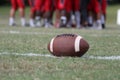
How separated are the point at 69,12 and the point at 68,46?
10647mm

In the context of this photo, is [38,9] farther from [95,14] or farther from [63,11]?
[95,14]

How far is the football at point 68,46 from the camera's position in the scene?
23.8 ft

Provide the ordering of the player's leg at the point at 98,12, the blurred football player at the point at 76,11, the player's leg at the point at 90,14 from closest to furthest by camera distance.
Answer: the player's leg at the point at 98,12
the blurred football player at the point at 76,11
the player's leg at the point at 90,14

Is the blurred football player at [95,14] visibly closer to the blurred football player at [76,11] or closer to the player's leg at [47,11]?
the blurred football player at [76,11]

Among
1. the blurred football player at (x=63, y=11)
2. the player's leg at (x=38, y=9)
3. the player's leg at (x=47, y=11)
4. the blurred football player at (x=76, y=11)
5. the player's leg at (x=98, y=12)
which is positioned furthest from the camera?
the player's leg at (x=38, y=9)

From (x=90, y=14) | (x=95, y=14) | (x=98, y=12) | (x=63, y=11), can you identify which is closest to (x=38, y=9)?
(x=63, y=11)

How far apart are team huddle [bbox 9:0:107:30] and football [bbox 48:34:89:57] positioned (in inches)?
396

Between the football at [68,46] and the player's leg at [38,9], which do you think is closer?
the football at [68,46]

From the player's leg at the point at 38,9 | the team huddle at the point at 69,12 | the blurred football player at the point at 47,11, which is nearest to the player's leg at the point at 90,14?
the team huddle at the point at 69,12

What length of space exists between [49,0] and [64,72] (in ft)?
40.7

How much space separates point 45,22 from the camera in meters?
18.8

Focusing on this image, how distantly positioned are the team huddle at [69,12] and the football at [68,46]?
33.0 ft

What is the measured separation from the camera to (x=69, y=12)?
58.6 ft

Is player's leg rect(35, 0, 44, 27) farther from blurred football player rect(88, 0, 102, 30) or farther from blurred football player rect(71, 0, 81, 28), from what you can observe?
blurred football player rect(88, 0, 102, 30)
